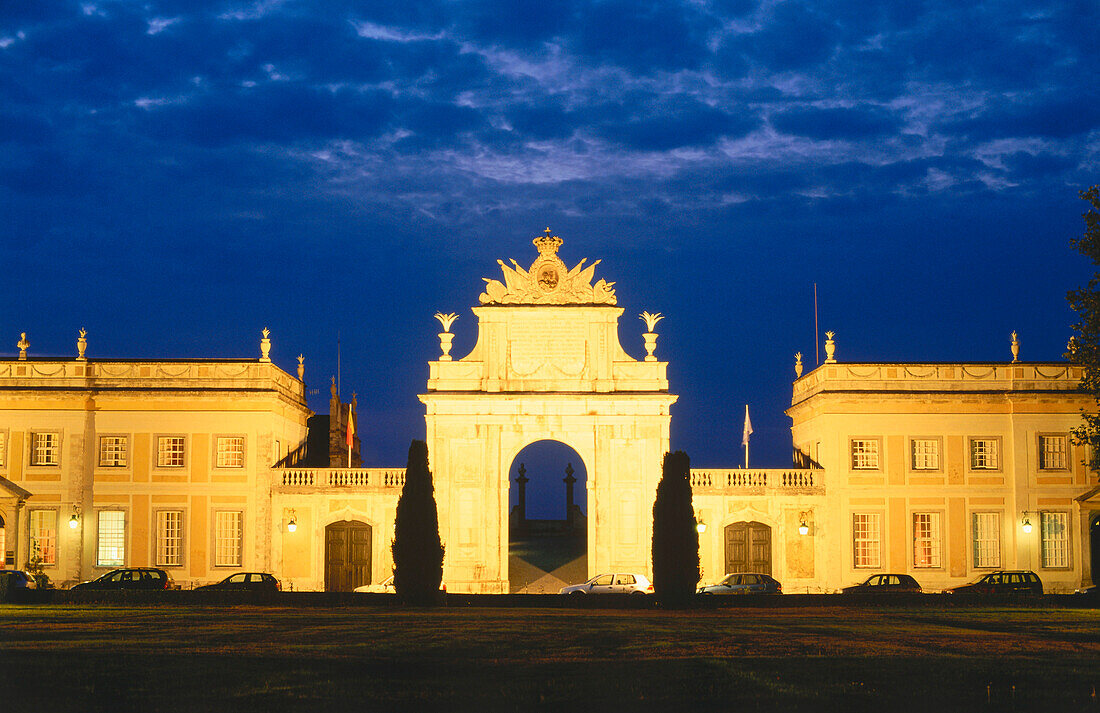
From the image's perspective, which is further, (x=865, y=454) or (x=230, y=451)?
(x=230, y=451)

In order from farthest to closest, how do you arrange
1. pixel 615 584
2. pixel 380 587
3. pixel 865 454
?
pixel 865 454, pixel 380 587, pixel 615 584

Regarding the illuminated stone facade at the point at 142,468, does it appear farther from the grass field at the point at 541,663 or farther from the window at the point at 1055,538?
the window at the point at 1055,538

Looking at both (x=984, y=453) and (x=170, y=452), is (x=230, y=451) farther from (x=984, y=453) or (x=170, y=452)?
(x=984, y=453)

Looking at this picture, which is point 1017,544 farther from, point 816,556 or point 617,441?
point 617,441

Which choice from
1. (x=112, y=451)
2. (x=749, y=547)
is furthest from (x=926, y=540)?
(x=112, y=451)

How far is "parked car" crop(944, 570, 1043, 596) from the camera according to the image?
39.1m

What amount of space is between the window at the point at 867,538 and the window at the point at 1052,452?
650 cm

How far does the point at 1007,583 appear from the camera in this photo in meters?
40.6

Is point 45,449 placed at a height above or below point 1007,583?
above

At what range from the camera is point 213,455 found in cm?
4584

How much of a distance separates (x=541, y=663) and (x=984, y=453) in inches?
1203

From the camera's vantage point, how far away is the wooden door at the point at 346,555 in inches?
1810

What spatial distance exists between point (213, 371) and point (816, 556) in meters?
23.4

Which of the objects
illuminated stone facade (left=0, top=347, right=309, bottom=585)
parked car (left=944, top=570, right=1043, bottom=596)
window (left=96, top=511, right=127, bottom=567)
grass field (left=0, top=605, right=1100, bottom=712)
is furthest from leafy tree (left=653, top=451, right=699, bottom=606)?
window (left=96, top=511, right=127, bottom=567)
